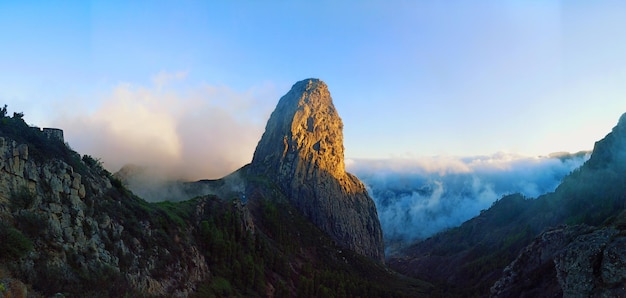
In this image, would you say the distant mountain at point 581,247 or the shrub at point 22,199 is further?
the distant mountain at point 581,247

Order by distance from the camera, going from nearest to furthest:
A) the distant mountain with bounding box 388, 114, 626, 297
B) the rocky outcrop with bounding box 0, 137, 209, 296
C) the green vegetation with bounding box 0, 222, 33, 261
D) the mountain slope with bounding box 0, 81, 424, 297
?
the green vegetation with bounding box 0, 222, 33, 261 → the mountain slope with bounding box 0, 81, 424, 297 → the rocky outcrop with bounding box 0, 137, 209, 296 → the distant mountain with bounding box 388, 114, 626, 297

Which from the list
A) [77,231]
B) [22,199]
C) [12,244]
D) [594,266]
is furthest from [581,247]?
[22,199]

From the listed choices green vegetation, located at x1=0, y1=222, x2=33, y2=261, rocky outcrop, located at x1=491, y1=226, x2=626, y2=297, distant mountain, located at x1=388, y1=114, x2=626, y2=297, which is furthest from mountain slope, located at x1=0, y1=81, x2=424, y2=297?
distant mountain, located at x1=388, y1=114, x2=626, y2=297

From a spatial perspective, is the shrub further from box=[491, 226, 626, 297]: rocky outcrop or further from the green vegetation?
box=[491, 226, 626, 297]: rocky outcrop

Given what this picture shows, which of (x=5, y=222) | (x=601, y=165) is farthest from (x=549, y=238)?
(x=5, y=222)

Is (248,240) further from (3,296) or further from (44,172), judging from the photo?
(3,296)

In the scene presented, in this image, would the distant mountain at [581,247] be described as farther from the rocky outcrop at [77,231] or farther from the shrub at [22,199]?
the shrub at [22,199]

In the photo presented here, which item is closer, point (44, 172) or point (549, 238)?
point (44, 172)

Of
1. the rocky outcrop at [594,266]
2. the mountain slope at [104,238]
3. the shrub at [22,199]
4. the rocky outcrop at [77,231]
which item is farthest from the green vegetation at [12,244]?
the rocky outcrop at [594,266]

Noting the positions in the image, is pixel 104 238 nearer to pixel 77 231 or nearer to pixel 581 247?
pixel 77 231

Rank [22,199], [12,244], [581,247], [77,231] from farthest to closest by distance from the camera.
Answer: [581,247] → [77,231] → [22,199] → [12,244]

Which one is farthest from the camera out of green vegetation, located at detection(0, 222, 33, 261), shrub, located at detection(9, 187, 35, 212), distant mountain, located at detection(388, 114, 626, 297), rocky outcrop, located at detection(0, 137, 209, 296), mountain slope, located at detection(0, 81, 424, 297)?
distant mountain, located at detection(388, 114, 626, 297)
